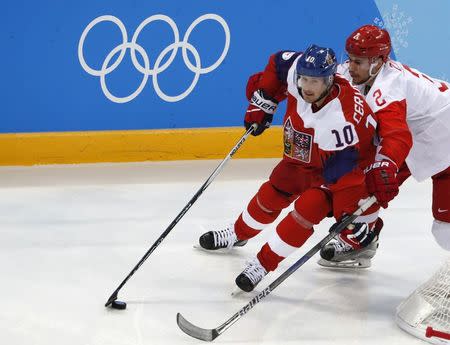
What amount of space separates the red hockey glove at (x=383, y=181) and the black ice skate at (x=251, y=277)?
554 millimetres

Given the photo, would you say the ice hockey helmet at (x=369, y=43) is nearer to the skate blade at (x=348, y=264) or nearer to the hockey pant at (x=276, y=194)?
the hockey pant at (x=276, y=194)

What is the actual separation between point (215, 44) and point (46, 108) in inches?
40.6

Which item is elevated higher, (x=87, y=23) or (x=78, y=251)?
(x=87, y=23)

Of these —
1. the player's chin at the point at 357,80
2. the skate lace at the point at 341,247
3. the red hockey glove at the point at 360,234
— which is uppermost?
the player's chin at the point at 357,80

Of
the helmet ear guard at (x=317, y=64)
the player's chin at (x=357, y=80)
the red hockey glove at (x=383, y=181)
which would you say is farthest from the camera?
the player's chin at (x=357, y=80)

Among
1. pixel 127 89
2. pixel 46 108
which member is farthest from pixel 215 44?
pixel 46 108

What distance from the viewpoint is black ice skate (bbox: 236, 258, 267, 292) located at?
3.40m

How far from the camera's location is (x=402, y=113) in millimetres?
3215

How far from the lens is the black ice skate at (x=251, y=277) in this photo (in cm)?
340

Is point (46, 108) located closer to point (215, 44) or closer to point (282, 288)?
point (215, 44)

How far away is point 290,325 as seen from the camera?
3.21 m

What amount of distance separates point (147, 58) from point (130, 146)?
51 centimetres

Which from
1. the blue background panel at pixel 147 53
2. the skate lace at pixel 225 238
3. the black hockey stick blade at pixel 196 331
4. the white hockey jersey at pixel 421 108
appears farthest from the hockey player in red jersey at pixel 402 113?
the blue background panel at pixel 147 53

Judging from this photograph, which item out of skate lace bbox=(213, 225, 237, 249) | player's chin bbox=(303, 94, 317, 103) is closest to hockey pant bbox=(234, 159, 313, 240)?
skate lace bbox=(213, 225, 237, 249)
